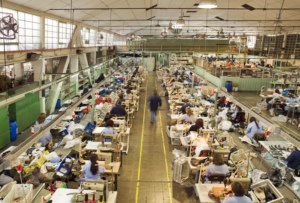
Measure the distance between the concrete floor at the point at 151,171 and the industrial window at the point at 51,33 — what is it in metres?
5.64

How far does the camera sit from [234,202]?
5195mm

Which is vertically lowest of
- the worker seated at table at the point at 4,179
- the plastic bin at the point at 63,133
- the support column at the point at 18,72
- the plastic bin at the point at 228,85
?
the plastic bin at the point at 63,133

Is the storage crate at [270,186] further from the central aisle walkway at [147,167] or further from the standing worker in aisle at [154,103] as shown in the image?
the standing worker in aisle at [154,103]

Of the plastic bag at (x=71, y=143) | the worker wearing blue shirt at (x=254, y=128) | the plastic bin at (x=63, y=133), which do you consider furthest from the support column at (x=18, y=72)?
the worker wearing blue shirt at (x=254, y=128)

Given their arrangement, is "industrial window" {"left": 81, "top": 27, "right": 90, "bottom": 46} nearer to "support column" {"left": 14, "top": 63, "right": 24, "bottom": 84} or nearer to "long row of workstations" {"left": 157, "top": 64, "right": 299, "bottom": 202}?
"support column" {"left": 14, "top": 63, "right": 24, "bottom": 84}

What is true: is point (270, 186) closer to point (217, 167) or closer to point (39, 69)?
point (217, 167)

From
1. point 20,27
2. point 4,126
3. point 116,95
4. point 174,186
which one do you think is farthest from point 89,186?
point 116,95

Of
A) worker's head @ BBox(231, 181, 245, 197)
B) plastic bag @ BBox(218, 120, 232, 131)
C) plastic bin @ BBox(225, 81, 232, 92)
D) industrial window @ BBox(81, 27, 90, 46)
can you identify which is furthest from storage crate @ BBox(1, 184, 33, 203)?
industrial window @ BBox(81, 27, 90, 46)

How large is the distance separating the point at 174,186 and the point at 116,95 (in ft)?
30.5

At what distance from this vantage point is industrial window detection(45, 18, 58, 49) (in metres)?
16.1

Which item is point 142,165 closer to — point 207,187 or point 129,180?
point 129,180

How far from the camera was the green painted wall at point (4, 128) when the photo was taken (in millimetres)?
12109

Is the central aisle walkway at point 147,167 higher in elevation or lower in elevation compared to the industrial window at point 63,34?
lower

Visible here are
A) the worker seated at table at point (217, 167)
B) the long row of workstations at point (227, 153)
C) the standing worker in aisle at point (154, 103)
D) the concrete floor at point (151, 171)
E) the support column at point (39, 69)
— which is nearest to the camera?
the long row of workstations at point (227, 153)
